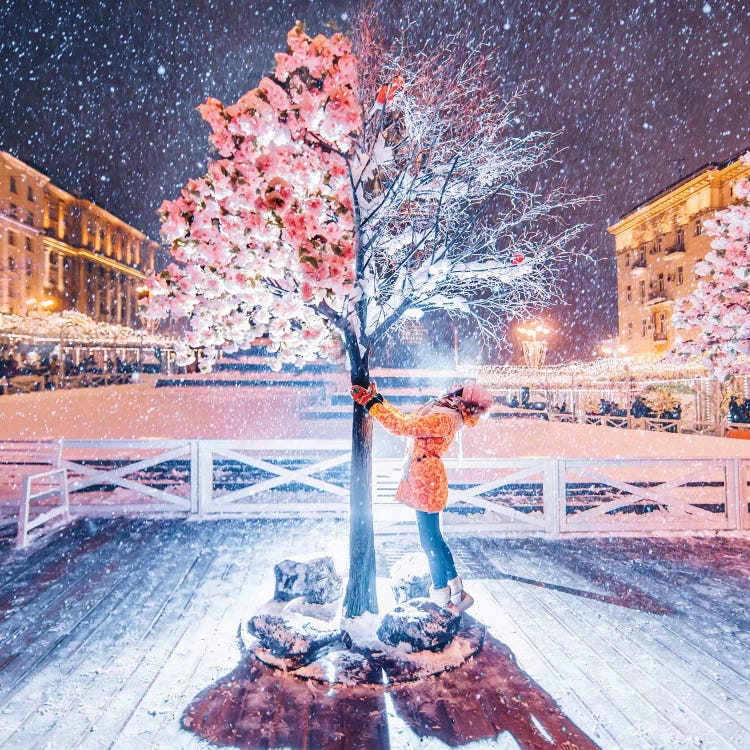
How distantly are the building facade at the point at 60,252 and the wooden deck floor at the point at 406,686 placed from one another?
32859 mm

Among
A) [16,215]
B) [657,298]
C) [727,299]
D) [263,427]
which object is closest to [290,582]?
[727,299]

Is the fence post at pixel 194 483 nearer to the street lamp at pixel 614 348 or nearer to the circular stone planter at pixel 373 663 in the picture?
the circular stone planter at pixel 373 663

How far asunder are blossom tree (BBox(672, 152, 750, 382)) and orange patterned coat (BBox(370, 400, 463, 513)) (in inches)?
247

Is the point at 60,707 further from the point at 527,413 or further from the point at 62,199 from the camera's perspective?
the point at 62,199

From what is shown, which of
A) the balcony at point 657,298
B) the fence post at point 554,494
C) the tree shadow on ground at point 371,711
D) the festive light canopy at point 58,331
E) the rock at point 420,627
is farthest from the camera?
the balcony at point 657,298

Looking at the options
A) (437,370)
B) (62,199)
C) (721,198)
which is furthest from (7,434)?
(62,199)

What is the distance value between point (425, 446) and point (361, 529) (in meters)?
0.99

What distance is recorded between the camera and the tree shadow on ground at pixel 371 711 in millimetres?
A: 2916

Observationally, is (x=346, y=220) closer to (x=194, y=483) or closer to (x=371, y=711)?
(x=371, y=711)

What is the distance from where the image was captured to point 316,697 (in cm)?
333

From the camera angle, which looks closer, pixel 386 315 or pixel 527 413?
pixel 386 315

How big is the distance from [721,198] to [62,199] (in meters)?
65.1

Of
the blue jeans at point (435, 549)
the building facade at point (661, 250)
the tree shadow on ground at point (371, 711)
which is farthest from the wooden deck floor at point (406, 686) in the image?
the building facade at point (661, 250)

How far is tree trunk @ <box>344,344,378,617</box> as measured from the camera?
4293 mm
